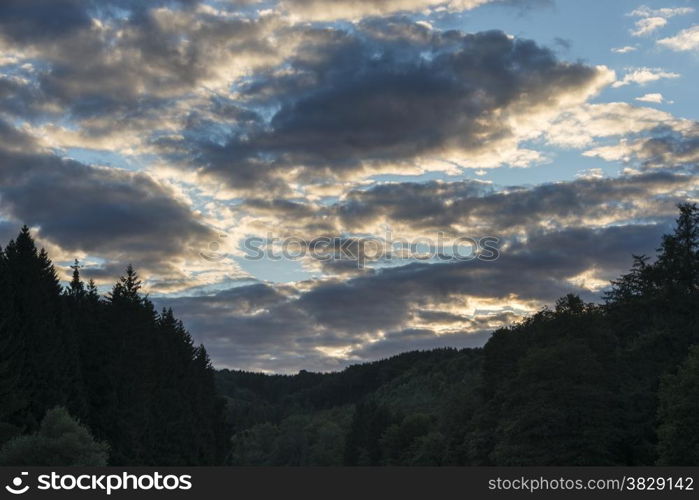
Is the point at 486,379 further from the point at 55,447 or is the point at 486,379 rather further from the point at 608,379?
the point at 55,447

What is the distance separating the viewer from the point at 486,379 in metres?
130

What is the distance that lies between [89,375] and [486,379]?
59.7m

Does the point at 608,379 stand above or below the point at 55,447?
above

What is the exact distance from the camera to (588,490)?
147ft

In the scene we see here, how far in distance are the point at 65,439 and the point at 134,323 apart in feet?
142

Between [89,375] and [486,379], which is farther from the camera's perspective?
[486,379]

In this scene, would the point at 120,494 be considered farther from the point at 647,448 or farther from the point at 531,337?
the point at 531,337

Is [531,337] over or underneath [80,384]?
over

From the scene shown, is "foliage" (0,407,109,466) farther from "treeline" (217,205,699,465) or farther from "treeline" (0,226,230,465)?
"treeline" (217,205,699,465)

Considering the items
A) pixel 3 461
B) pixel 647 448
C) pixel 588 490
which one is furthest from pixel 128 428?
pixel 588 490

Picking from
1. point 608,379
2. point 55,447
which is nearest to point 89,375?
point 55,447

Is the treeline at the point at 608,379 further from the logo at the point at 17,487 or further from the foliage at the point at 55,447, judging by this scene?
the logo at the point at 17,487

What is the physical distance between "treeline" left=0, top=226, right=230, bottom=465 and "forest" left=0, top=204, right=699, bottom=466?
0.16 m

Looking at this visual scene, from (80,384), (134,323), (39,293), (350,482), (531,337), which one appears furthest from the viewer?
(531,337)
